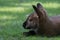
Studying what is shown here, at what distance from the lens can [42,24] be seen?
860cm

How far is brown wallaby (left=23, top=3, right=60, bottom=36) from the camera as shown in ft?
28.2

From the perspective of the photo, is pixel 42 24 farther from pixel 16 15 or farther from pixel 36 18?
pixel 16 15

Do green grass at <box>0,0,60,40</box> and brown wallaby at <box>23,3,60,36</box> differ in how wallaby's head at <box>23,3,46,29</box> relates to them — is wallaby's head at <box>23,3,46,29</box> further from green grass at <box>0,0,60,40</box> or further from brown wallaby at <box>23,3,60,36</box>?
green grass at <box>0,0,60,40</box>

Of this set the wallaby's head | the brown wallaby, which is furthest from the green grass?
the wallaby's head

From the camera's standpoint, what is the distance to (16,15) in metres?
11.7

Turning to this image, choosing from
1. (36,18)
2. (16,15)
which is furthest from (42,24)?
(16,15)

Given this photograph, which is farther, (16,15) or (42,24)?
(16,15)

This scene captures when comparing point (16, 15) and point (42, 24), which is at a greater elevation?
point (16, 15)

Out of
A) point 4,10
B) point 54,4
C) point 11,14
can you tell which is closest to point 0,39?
point 11,14

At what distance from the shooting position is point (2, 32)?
909 centimetres

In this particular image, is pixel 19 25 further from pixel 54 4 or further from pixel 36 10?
pixel 54 4

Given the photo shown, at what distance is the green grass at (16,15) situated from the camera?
28.8ft

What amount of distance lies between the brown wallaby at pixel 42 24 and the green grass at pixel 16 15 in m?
0.18

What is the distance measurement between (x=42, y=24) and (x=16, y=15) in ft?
10.4
